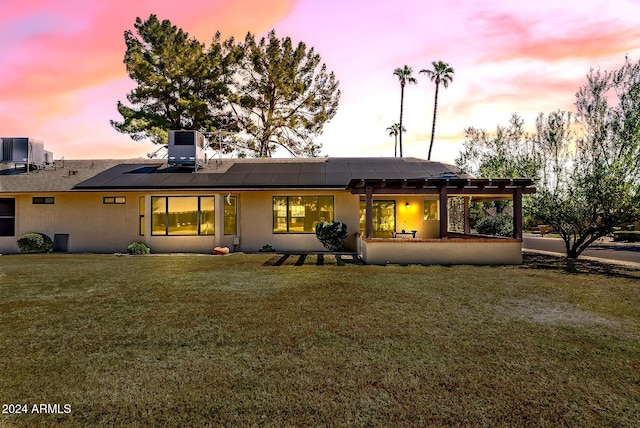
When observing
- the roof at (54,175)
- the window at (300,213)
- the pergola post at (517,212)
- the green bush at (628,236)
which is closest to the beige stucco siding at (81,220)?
the roof at (54,175)

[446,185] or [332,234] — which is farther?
[332,234]

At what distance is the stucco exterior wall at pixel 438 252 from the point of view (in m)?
13.6

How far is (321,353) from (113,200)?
16671 mm

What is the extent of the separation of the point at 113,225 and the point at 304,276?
39.5ft

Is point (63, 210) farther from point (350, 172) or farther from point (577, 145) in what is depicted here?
point (577, 145)

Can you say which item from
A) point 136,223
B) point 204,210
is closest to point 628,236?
point 204,210

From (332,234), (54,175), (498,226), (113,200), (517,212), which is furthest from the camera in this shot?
(498,226)

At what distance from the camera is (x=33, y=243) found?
56.2ft

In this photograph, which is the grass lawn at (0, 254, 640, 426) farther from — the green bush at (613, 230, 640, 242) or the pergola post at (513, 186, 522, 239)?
the green bush at (613, 230, 640, 242)

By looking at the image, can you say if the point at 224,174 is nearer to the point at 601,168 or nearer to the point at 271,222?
the point at 271,222

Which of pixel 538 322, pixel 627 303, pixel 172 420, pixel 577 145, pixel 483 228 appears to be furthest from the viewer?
pixel 483 228

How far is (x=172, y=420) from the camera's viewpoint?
3.34 metres

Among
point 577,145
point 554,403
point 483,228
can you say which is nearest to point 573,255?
point 577,145

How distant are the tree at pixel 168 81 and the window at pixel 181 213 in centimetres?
1448
